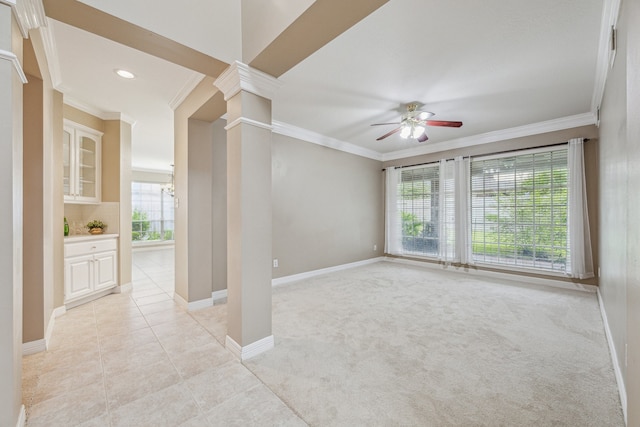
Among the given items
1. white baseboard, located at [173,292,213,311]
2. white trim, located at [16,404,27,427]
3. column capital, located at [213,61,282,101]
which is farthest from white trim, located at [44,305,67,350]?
column capital, located at [213,61,282,101]

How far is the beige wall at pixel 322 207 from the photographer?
4.48 m

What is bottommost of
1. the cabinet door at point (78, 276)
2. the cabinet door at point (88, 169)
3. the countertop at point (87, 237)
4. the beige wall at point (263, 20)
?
the cabinet door at point (78, 276)

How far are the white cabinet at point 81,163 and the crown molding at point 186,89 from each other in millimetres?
1424

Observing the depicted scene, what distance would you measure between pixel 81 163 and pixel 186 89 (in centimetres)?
219

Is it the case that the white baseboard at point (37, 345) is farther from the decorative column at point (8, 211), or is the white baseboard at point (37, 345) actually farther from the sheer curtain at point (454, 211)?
the sheer curtain at point (454, 211)

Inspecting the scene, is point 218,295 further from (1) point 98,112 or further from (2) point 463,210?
(2) point 463,210

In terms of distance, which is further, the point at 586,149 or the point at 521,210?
the point at 521,210

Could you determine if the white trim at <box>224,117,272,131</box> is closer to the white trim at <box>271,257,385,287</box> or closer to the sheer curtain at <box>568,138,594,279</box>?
the white trim at <box>271,257,385,287</box>

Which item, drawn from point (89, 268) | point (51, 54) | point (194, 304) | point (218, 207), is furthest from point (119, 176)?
point (194, 304)

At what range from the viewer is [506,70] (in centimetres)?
271

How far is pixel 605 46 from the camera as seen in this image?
223 cm

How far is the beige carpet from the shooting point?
1594 millimetres

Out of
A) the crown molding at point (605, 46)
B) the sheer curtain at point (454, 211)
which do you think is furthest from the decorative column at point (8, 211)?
the sheer curtain at point (454, 211)

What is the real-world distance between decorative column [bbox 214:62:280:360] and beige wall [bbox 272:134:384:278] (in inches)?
80.6
